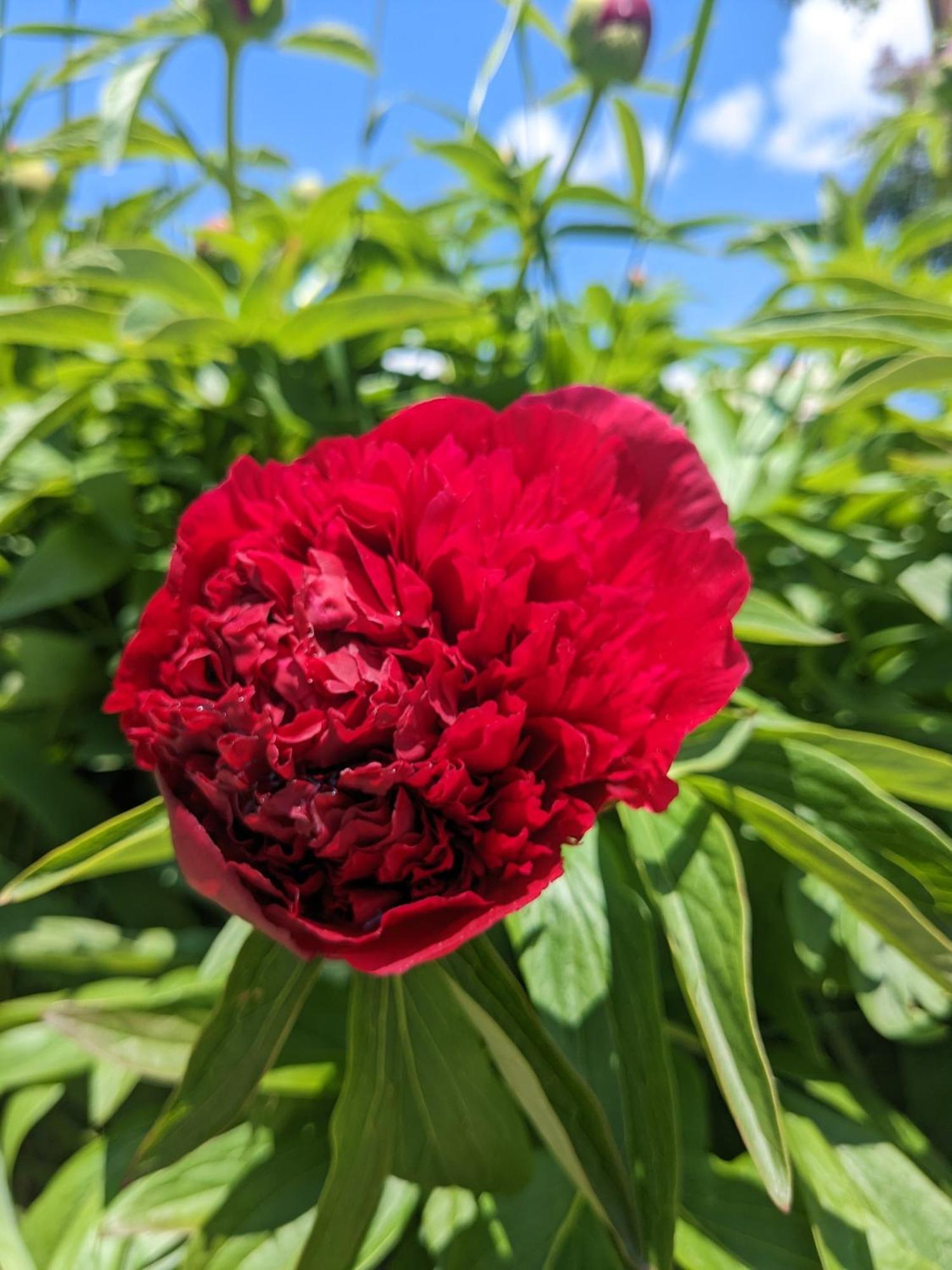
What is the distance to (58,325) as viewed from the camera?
21.1 inches

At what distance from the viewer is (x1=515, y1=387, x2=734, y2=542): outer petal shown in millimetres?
347

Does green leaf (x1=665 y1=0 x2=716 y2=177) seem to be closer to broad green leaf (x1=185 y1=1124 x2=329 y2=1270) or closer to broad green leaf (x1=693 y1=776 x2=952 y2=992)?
broad green leaf (x1=693 y1=776 x2=952 y2=992)

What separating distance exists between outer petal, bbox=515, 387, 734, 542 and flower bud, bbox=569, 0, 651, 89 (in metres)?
0.39

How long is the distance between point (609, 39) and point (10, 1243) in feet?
2.48

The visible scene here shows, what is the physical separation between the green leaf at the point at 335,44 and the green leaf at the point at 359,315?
9.8 inches

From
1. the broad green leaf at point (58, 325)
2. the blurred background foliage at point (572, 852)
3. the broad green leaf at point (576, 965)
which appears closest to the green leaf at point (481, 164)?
the blurred background foliage at point (572, 852)

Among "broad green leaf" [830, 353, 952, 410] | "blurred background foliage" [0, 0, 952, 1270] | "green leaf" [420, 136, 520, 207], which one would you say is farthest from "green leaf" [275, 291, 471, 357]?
"broad green leaf" [830, 353, 952, 410]

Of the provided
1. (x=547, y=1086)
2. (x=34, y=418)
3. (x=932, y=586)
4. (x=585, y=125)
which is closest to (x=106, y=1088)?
(x=547, y=1086)

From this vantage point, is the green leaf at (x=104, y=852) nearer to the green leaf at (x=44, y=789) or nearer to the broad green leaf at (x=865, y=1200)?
the green leaf at (x=44, y=789)

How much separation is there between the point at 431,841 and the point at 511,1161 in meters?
0.16

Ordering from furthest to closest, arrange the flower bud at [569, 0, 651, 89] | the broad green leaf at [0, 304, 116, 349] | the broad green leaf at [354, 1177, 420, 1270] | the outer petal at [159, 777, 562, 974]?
the flower bud at [569, 0, 651, 89]
the broad green leaf at [0, 304, 116, 349]
the broad green leaf at [354, 1177, 420, 1270]
the outer petal at [159, 777, 562, 974]

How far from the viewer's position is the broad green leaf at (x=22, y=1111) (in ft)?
1.50

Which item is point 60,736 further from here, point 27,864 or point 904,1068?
point 904,1068

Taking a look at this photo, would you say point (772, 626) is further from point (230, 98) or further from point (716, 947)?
point (230, 98)
